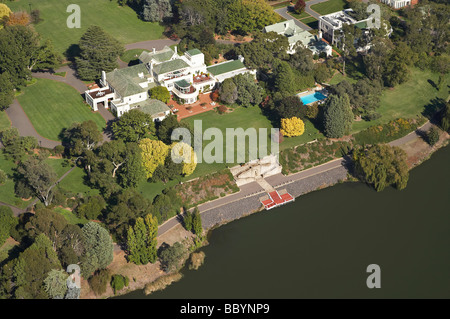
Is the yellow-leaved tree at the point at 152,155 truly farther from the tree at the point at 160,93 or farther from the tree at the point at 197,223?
the tree at the point at 160,93

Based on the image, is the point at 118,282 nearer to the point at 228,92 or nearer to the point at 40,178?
the point at 40,178

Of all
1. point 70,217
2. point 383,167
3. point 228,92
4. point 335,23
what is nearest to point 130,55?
point 228,92

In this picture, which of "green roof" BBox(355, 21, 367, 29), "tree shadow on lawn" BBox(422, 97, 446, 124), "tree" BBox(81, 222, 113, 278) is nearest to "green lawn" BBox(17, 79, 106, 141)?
"tree" BBox(81, 222, 113, 278)

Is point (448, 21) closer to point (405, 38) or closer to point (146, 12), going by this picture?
point (405, 38)

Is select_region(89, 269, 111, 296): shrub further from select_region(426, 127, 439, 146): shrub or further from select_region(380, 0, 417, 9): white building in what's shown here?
select_region(380, 0, 417, 9): white building

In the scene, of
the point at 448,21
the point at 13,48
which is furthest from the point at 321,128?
the point at 13,48
